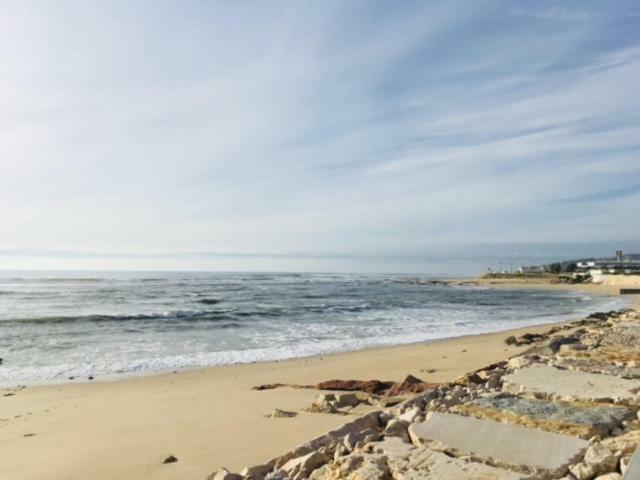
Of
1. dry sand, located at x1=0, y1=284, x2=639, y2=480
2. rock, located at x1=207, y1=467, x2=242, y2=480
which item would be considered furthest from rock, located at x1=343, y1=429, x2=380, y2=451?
dry sand, located at x1=0, y1=284, x2=639, y2=480

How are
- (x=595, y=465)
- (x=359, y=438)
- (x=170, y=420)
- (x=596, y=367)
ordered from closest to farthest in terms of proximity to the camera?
(x=595, y=465), (x=359, y=438), (x=596, y=367), (x=170, y=420)

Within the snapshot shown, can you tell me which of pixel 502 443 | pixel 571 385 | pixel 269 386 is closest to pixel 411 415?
pixel 502 443

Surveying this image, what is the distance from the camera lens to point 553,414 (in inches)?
142

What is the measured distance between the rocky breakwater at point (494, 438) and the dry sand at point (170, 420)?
3.24ft

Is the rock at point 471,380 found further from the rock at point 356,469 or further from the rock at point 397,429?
the rock at point 356,469

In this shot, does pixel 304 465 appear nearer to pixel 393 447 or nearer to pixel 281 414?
pixel 393 447

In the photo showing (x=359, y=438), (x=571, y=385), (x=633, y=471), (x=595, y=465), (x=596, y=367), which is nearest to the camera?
(x=633, y=471)

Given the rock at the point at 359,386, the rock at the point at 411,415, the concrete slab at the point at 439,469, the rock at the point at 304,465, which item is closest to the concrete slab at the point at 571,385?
the rock at the point at 411,415

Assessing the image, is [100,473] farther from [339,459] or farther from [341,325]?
[341,325]

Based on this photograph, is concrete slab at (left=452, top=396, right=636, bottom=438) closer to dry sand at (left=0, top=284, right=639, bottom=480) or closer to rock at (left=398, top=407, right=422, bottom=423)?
rock at (left=398, top=407, right=422, bottom=423)

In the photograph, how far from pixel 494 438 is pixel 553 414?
69 cm

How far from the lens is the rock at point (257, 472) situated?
3.19m

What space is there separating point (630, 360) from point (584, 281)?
220ft

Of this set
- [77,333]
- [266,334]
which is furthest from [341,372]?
[77,333]
